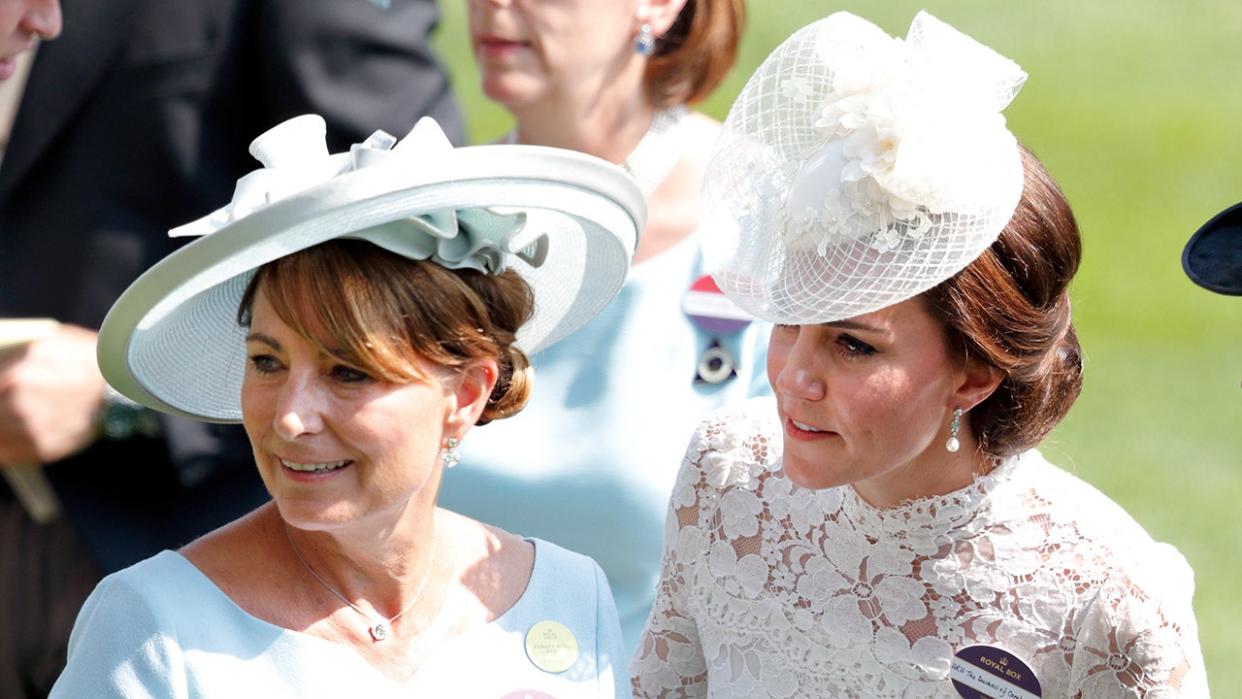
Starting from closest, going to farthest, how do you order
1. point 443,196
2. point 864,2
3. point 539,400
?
1. point 443,196
2. point 539,400
3. point 864,2

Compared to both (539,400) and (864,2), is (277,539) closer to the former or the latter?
(539,400)

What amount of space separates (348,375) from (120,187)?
1.26 metres

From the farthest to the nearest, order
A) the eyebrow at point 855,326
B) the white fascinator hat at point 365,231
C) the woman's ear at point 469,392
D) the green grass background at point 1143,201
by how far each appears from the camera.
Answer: the green grass background at point 1143,201 < the eyebrow at point 855,326 < the woman's ear at point 469,392 < the white fascinator hat at point 365,231

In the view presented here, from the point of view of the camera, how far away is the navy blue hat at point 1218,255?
307cm

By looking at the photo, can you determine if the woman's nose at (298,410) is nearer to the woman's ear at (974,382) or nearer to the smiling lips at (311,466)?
the smiling lips at (311,466)

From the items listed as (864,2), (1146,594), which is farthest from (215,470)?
(864,2)

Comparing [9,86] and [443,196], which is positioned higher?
[443,196]

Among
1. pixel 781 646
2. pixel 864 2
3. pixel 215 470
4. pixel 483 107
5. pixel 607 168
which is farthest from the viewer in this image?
pixel 864 2

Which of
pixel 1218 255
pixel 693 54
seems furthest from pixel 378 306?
pixel 693 54

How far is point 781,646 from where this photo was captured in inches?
151

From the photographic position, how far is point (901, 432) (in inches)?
136

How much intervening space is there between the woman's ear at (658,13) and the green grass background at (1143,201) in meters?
3.38

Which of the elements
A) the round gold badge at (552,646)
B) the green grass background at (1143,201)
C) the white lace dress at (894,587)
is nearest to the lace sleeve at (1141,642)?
the white lace dress at (894,587)

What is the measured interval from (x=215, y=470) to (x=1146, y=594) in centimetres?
195
